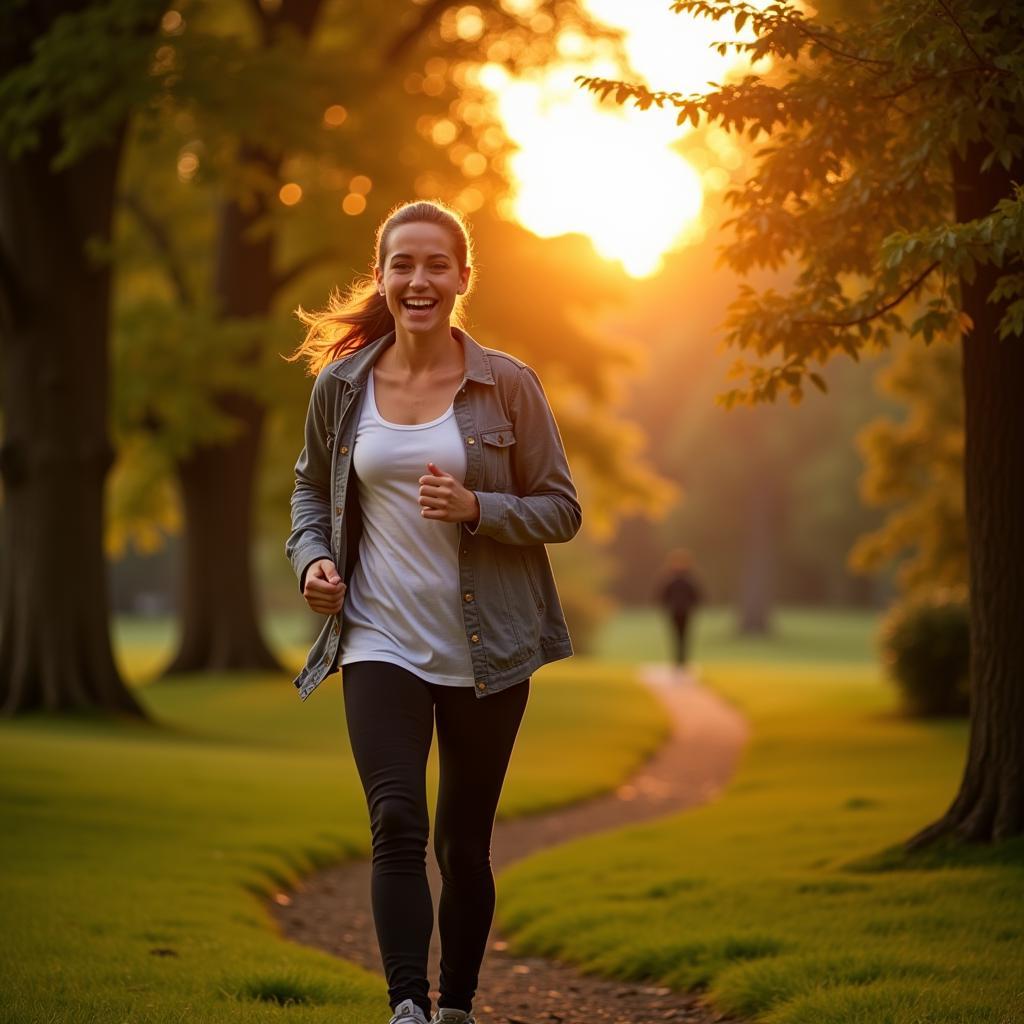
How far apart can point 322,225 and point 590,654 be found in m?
25.2

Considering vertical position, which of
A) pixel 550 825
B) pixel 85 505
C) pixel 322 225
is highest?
pixel 322 225

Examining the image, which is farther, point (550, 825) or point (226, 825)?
point (550, 825)

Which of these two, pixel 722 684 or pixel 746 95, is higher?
pixel 746 95

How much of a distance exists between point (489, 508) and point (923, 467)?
18.6 meters

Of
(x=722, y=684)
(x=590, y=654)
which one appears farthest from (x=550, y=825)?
(x=590, y=654)

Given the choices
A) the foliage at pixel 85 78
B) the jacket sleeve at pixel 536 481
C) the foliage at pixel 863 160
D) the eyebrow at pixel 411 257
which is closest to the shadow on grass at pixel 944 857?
the foliage at pixel 863 160

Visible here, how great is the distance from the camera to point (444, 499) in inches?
164

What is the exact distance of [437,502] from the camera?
415 cm

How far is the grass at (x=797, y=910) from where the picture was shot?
211 inches

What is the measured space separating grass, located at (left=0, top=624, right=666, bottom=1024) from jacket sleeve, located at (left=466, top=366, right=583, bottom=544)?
185 cm

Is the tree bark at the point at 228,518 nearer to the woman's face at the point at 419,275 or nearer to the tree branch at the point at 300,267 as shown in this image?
the tree branch at the point at 300,267

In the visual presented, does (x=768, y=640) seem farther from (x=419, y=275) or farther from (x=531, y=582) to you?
(x=419, y=275)

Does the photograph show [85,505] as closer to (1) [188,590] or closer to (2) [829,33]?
(1) [188,590]

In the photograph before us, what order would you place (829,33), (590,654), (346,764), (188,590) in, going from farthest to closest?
(590,654) < (188,590) < (346,764) < (829,33)
